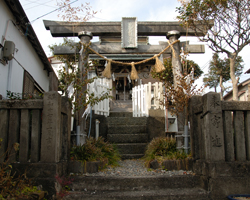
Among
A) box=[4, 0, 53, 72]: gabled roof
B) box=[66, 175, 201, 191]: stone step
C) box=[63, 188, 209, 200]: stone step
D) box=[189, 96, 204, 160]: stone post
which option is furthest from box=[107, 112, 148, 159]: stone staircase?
box=[4, 0, 53, 72]: gabled roof

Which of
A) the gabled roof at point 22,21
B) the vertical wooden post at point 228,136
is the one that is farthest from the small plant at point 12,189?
the gabled roof at point 22,21

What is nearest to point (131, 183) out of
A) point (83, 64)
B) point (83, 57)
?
point (83, 64)

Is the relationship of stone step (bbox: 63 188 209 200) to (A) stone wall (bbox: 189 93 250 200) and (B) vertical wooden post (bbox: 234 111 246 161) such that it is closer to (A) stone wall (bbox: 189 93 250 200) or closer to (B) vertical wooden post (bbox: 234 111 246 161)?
(A) stone wall (bbox: 189 93 250 200)

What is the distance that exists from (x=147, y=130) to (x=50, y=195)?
4.51m

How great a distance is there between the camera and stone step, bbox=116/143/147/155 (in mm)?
7082

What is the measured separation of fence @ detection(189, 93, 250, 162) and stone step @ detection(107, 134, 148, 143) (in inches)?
128

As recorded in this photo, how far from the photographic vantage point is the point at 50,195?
3.75 metres

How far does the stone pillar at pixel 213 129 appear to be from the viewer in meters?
3.98

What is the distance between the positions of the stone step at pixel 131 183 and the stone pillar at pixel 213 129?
636 mm

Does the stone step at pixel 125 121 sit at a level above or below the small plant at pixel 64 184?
above

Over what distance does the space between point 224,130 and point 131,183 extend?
6.03 feet

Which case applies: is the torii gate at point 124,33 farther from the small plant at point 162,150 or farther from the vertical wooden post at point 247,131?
the vertical wooden post at point 247,131

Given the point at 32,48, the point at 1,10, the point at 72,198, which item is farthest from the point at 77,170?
the point at 32,48

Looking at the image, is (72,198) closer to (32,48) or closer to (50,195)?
(50,195)
